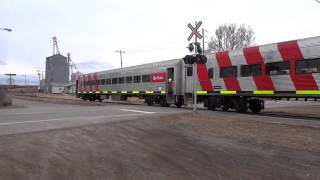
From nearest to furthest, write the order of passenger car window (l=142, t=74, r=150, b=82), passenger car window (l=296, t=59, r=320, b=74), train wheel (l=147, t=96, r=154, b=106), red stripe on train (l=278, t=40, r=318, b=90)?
passenger car window (l=296, t=59, r=320, b=74)
red stripe on train (l=278, t=40, r=318, b=90)
train wheel (l=147, t=96, r=154, b=106)
passenger car window (l=142, t=74, r=150, b=82)

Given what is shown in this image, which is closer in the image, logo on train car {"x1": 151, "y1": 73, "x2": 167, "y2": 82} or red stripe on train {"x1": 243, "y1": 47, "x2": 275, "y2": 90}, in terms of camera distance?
red stripe on train {"x1": 243, "y1": 47, "x2": 275, "y2": 90}

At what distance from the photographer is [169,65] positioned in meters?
32.4

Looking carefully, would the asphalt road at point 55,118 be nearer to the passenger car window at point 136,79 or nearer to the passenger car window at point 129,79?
the passenger car window at point 136,79

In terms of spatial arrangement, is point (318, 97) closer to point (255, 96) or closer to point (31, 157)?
point (255, 96)

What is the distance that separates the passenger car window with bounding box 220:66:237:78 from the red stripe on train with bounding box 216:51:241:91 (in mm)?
180

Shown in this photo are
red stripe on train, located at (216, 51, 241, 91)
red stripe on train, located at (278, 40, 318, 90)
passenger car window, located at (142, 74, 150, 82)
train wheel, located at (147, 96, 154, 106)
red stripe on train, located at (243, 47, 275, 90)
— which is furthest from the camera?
passenger car window, located at (142, 74, 150, 82)

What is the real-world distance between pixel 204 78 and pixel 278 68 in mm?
6364

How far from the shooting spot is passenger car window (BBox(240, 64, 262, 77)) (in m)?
22.4

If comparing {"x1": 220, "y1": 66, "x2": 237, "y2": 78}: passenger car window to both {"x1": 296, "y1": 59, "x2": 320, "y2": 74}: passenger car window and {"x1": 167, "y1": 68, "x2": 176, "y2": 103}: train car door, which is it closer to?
{"x1": 296, "y1": 59, "x2": 320, "y2": 74}: passenger car window

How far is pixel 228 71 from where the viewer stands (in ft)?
80.6

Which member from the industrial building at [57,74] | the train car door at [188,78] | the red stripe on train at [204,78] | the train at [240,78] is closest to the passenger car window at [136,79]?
the train at [240,78]

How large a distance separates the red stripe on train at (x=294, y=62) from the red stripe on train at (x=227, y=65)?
3.96 m

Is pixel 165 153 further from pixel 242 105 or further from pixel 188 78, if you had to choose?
pixel 188 78

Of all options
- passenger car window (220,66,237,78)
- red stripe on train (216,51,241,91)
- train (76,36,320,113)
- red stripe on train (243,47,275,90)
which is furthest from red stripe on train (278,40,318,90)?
red stripe on train (216,51,241,91)
